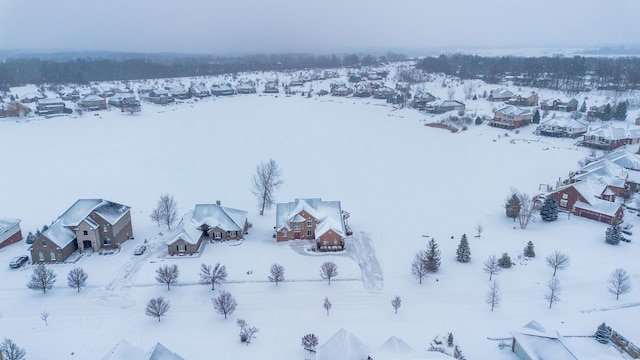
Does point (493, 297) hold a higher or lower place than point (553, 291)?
lower

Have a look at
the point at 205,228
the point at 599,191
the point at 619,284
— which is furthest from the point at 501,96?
the point at 205,228

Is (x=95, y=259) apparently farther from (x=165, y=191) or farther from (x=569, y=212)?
(x=569, y=212)

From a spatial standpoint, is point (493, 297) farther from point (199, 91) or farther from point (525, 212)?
point (199, 91)

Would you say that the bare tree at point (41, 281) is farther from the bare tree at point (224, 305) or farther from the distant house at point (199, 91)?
the distant house at point (199, 91)

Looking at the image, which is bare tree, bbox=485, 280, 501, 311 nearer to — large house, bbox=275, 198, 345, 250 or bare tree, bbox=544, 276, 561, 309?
bare tree, bbox=544, 276, 561, 309

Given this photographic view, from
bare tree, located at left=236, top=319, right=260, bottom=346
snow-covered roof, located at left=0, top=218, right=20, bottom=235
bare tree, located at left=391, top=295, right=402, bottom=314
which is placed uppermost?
snow-covered roof, located at left=0, top=218, right=20, bottom=235

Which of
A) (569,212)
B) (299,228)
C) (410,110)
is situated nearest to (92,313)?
(299,228)

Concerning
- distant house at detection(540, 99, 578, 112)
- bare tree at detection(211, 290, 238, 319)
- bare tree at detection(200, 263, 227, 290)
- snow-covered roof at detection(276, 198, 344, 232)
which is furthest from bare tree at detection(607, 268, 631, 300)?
distant house at detection(540, 99, 578, 112)
